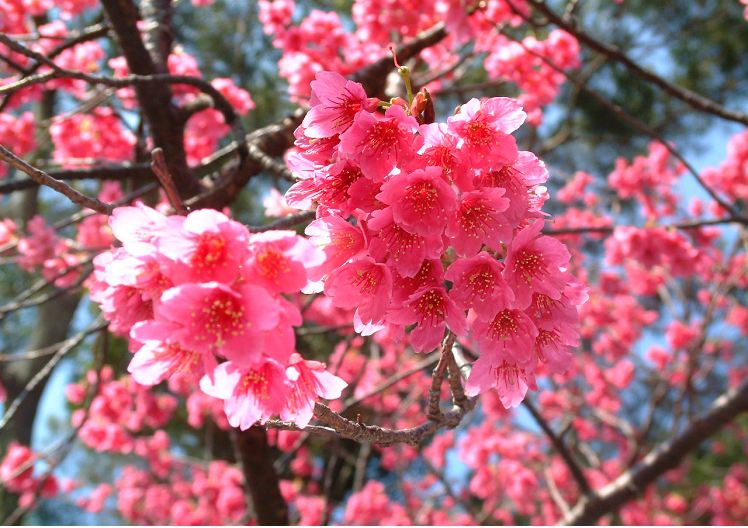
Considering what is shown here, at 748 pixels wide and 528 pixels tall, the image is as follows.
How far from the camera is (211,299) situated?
2.21ft

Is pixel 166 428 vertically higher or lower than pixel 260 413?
lower

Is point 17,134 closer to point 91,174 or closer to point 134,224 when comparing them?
point 91,174

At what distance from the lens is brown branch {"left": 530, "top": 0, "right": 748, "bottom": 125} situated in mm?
1819

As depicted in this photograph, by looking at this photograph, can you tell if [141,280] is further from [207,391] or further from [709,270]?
[709,270]

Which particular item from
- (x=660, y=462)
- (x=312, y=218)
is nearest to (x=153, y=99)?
(x=312, y=218)

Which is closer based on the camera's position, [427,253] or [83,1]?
[427,253]

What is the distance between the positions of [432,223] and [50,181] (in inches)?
23.1

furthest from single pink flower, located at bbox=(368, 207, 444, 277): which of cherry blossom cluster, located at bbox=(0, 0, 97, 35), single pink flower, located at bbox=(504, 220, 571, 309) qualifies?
cherry blossom cluster, located at bbox=(0, 0, 97, 35)

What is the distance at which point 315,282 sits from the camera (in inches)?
35.6

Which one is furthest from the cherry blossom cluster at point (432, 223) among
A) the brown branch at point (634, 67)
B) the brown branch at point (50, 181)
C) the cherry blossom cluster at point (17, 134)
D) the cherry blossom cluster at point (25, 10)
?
the cherry blossom cluster at point (17, 134)

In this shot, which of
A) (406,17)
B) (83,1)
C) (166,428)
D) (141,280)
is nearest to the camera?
(141,280)

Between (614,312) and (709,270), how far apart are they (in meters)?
0.97

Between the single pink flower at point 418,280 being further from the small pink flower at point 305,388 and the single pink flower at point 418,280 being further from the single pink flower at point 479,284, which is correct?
the small pink flower at point 305,388

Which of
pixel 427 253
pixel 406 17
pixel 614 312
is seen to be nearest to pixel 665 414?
pixel 614 312
